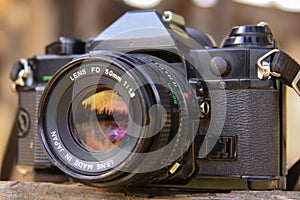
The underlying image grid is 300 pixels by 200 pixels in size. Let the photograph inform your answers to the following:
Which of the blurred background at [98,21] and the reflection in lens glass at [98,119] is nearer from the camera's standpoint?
the reflection in lens glass at [98,119]

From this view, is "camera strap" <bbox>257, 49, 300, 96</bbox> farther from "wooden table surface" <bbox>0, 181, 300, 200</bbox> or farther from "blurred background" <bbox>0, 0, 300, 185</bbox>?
"blurred background" <bbox>0, 0, 300, 185</bbox>

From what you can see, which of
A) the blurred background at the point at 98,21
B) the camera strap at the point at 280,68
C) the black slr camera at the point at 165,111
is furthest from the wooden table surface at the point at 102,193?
the blurred background at the point at 98,21

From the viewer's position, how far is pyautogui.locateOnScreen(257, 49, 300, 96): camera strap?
67 cm

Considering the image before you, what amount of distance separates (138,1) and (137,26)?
1.09 metres

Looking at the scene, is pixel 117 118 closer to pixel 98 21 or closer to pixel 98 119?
pixel 98 119

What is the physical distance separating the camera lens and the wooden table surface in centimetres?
4

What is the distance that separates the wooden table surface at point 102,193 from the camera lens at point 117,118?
0.12ft

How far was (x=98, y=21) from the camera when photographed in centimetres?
178

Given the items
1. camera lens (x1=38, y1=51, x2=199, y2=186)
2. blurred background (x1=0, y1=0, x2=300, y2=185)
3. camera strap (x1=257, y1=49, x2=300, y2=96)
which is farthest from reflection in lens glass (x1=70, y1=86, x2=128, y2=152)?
blurred background (x1=0, y1=0, x2=300, y2=185)

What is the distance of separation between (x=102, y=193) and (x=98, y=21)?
47.4 inches

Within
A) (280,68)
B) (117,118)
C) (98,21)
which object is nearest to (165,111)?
(117,118)

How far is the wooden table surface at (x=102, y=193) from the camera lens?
2.02 feet

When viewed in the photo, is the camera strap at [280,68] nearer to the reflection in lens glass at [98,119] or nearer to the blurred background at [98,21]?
the reflection in lens glass at [98,119]

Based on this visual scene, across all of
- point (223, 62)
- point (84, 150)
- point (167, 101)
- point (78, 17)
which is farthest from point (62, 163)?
point (78, 17)
